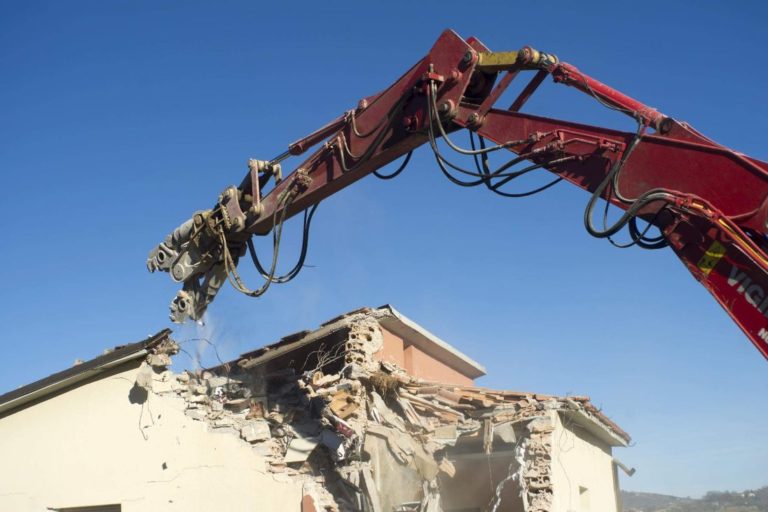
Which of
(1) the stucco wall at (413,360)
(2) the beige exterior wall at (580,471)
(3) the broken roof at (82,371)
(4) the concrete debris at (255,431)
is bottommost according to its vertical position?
(2) the beige exterior wall at (580,471)

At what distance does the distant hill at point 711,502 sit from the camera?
37.5m

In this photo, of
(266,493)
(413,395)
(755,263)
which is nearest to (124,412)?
(266,493)

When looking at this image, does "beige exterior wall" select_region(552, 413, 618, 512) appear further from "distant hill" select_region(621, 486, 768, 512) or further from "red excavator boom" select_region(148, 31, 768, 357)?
"distant hill" select_region(621, 486, 768, 512)

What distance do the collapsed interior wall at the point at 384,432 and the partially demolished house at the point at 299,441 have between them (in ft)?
0.07

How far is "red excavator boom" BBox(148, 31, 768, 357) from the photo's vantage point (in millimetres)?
5492

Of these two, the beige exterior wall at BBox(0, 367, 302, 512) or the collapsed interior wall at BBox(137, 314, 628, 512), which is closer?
the collapsed interior wall at BBox(137, 314, 628, 512)

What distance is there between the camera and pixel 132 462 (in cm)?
1201

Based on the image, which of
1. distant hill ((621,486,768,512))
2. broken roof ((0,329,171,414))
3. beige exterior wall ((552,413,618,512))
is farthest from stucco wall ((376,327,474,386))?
distant hill ((621,486,768,512))

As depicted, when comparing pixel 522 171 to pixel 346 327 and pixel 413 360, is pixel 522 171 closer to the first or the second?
pixel 346 327

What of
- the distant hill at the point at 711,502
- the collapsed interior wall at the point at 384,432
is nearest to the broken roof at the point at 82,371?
the collapsed interior wall at the point at 384,432

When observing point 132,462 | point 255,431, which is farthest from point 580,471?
point 132,462

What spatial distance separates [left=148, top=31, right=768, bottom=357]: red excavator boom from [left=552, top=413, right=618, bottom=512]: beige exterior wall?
17.1 ft

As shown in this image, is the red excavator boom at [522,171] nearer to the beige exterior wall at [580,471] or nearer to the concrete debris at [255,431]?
the concrete debris at [255,431]

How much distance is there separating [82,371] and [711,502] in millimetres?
38092
